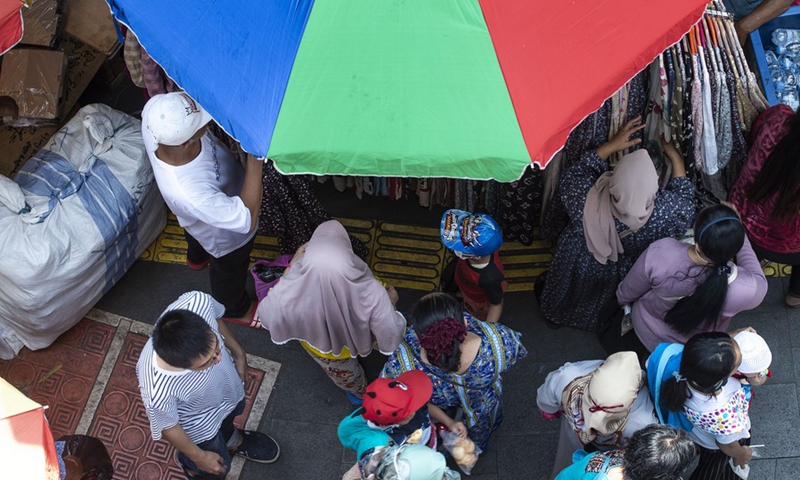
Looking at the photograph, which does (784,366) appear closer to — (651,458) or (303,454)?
(651,458)

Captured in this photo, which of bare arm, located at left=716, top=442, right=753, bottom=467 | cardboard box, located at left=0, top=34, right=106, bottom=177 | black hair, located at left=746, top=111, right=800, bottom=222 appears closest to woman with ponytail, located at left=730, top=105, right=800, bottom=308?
black hair, located at left=746, top=111, right=800, bottom=222

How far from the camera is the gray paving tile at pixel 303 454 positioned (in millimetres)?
4516

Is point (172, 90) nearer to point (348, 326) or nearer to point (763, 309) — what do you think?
point (348, 326)

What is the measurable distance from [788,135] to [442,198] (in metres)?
2.13

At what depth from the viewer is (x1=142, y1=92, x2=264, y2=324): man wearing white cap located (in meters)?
3.73

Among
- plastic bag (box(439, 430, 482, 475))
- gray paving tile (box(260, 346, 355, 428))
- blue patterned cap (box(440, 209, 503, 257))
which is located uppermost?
blue patterned cap (box(440, 209, 503, 257))

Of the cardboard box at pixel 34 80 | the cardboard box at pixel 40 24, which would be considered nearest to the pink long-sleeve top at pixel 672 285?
the cardboard box at pixel 34 80

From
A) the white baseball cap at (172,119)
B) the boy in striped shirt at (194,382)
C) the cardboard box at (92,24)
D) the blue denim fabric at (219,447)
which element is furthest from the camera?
the cardboard box at (92,24)

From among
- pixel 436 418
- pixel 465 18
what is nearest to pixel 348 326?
pixel 436 418

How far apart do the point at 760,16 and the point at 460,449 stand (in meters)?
3.01

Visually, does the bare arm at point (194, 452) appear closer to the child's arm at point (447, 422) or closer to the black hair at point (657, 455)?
the child's arm at point (447, 422)

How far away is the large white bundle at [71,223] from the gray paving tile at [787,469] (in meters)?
4.32

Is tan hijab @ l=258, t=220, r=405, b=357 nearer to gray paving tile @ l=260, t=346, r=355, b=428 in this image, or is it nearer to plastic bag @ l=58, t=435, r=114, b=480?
gray paving tile @ l=260, t=346, r=355, b=428

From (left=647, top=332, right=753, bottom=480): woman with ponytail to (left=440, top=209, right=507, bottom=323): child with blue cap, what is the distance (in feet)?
3.12
